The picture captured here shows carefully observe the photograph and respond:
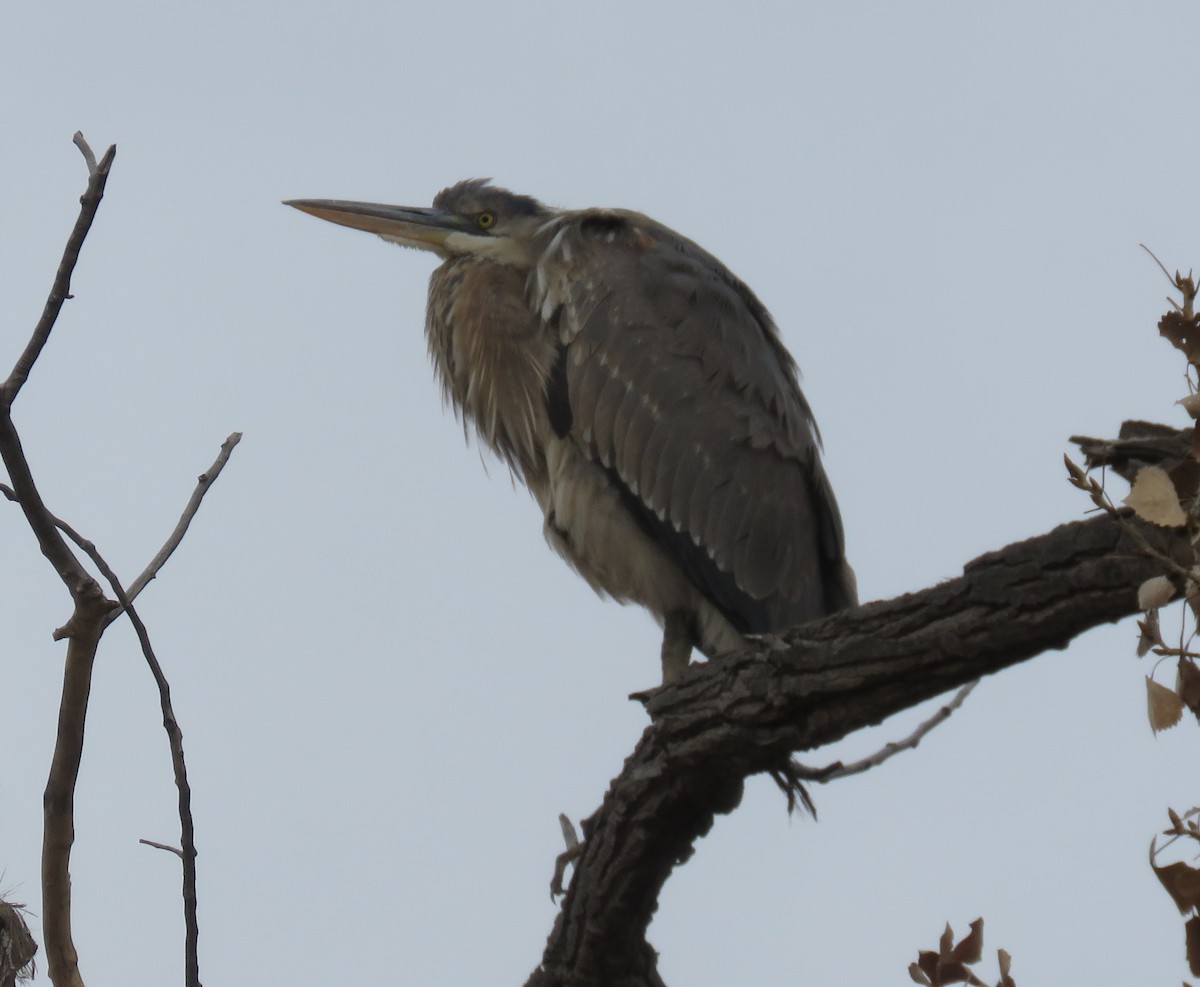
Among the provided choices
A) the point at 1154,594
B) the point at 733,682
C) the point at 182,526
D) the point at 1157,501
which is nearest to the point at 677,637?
the point at 733,682

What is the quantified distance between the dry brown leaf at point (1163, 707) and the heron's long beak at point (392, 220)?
4.21 metres

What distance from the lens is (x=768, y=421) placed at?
16.9 feet

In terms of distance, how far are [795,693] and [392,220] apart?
324cm

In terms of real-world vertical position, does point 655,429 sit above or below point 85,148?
above

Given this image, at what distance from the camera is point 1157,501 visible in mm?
1829

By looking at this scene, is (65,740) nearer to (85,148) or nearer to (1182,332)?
(85,148)

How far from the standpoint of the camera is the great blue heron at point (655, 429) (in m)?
4.98

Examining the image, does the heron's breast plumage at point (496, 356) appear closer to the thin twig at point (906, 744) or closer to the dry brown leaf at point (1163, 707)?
the thin twig at point (906, 744)

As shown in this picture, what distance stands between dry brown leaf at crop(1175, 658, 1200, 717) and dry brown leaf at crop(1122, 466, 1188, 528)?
0.58ft

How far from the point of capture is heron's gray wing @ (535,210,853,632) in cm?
498

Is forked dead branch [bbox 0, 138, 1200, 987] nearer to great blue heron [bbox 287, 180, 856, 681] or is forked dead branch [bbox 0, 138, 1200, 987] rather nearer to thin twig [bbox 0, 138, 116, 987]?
thin twig [bbox 0, 138, 116, 987]

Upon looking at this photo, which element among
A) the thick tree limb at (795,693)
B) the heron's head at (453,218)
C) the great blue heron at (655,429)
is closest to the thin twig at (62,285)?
the thick tree limb at (795,693)

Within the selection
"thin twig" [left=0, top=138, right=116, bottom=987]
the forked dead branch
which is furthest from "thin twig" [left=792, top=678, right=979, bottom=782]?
"thin twig" [left=0, top=138, right=116, bottom=987]

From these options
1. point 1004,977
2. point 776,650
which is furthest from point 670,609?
point 1004,977
